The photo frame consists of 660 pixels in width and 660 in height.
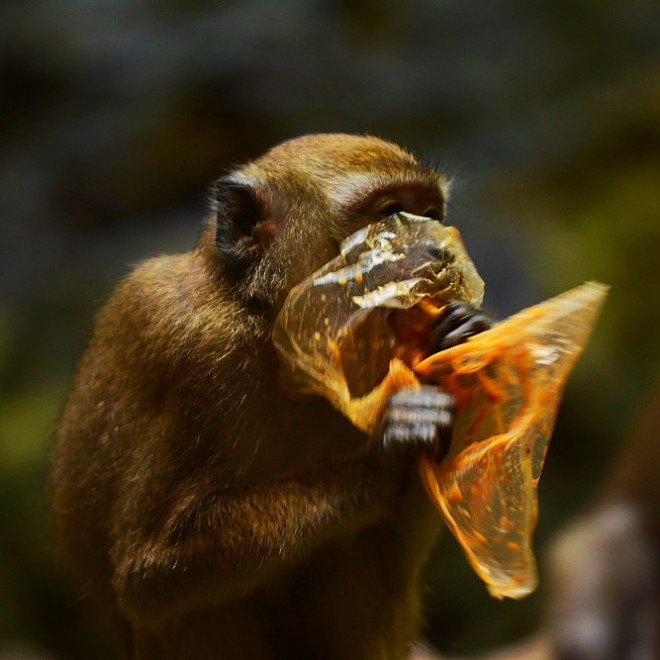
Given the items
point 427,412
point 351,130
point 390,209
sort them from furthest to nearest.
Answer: point 351,130, point 390,209, point 427,412

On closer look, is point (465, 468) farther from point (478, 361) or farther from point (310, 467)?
point (310, 467)

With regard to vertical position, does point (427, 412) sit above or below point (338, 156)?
below

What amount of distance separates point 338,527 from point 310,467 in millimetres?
226

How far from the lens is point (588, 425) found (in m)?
8.34

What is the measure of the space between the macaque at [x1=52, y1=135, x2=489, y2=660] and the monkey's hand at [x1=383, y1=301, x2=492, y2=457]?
0.15 metres

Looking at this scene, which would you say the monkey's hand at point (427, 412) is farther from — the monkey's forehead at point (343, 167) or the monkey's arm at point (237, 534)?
the monkey's forehead at point (343, 167)

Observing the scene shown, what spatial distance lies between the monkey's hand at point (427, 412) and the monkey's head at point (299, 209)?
55 centimetres

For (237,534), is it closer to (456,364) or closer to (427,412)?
(427,412)

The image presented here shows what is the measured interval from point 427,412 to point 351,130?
237 inches

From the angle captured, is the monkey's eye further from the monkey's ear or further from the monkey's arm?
the monkey's arm

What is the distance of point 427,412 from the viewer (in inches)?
104

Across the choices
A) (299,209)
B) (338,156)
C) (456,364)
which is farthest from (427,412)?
(338,156)

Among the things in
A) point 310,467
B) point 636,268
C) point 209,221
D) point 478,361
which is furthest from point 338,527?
point 636,268

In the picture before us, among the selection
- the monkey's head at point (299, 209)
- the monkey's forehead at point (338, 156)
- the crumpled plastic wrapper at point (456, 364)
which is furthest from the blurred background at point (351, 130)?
the crumpled plastic wrapper at point (456, 364)
